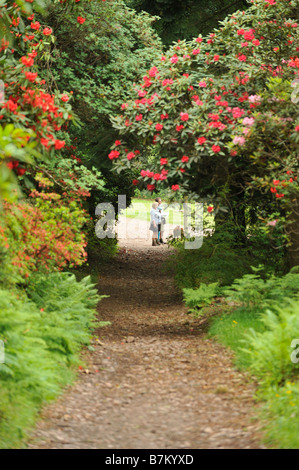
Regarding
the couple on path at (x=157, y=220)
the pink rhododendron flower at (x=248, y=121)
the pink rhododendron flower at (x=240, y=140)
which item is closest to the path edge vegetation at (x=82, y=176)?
the pink rhododendron flower at (x=240, y=140)

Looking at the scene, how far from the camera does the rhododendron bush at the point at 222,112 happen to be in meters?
8.26

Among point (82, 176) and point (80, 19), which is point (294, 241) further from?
point (80, 19)

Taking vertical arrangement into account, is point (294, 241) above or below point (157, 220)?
below

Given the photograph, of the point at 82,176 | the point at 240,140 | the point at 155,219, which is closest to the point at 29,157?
the point at 240,140

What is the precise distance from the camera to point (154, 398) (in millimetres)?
5996

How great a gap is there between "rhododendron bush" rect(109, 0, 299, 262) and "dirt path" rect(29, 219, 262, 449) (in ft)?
8.01

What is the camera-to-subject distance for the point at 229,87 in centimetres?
934

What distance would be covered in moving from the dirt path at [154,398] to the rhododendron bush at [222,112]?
96.1 inches

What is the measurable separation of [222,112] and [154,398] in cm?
483

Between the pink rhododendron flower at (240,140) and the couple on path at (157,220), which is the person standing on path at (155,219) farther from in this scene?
the pink rhododendron flower at (240,140)

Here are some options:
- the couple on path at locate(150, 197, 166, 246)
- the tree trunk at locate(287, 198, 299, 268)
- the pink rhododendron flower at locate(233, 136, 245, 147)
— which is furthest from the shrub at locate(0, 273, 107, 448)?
the couple on path at locate(150, 197, 166, 246)

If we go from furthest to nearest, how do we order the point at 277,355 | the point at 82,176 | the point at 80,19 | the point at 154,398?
the point at 80,19 → the point at 82,176 → the point at 154,398 → the point at 277,355

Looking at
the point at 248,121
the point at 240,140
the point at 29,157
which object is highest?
the point at 248,121

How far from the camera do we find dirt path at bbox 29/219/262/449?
4.88 metres
